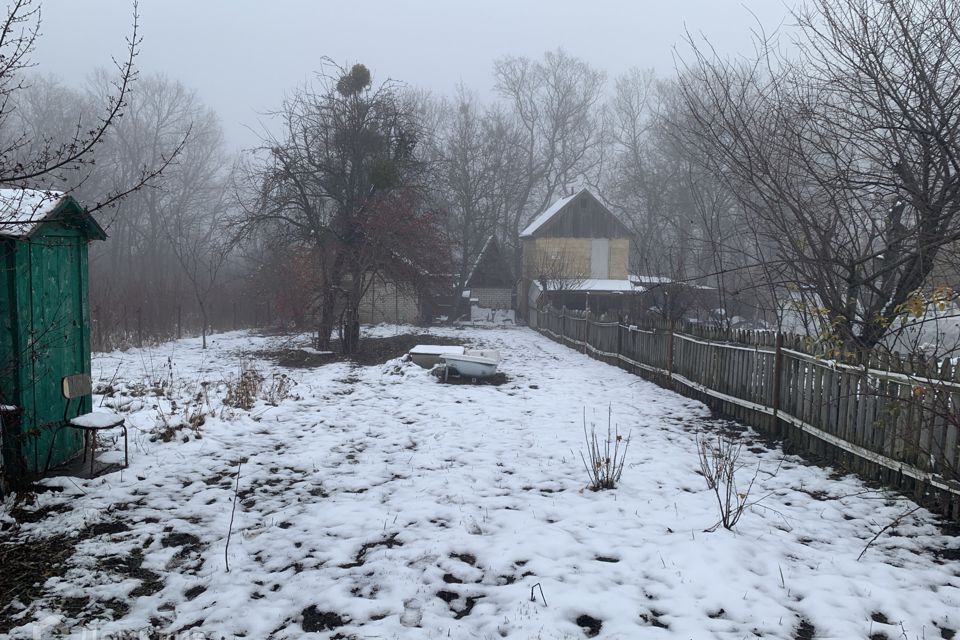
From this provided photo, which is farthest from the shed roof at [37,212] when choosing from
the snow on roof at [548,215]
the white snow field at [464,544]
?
the snow on roof at [548,215]

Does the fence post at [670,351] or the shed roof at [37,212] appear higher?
the shed roof at [37,212]

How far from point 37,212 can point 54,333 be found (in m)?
1.10

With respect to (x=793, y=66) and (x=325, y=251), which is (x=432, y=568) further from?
(x=325, y=251)

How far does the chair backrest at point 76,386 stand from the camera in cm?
579

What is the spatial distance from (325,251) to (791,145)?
1437 centimetres

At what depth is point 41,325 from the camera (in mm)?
5496

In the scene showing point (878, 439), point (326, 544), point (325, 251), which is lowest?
point (326, 544)

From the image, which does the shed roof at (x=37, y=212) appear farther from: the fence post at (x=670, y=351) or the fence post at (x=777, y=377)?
the fence post at (x=670, y=351)

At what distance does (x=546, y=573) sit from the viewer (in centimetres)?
399

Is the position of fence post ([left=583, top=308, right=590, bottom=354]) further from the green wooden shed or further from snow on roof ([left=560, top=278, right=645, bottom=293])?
the green wooden shed

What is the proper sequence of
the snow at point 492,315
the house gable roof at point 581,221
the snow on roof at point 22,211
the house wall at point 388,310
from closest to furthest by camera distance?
the snow on roof at point 22,211, the house wall at point 388,310, the snow at point 492,315, the house gable roof at point 581,221

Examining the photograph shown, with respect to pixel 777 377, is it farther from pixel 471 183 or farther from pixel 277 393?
pixel 471 183

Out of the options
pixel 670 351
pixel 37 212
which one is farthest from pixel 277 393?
pixel 670 351

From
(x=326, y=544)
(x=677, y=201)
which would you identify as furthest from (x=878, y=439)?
(x=677, y=201)
